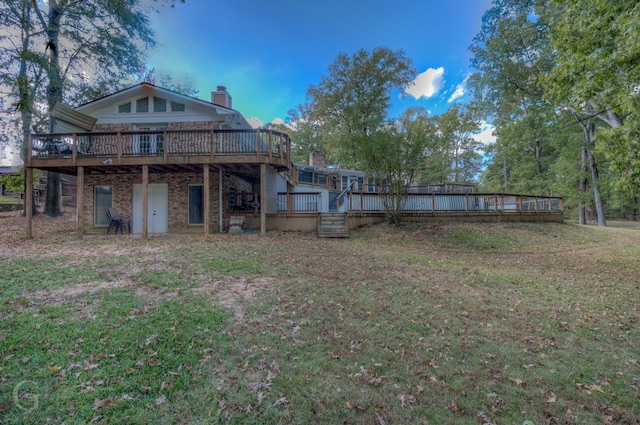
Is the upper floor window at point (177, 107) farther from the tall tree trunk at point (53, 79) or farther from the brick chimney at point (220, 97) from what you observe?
the tall tree trunk at point (53, 79)

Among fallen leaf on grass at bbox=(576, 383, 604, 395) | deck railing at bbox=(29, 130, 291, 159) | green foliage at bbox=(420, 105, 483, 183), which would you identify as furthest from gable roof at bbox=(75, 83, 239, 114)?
green foliage at bbox=(420, 105, 483, 183)

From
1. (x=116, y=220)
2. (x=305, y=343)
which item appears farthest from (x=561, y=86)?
(x=116, y=220)

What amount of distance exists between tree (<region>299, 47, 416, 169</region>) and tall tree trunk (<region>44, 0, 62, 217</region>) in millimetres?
18036

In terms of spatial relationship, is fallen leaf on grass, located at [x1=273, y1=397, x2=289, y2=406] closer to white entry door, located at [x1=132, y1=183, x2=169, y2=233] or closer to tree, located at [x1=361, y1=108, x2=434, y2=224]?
tree, located at [x1=361, y1=108, x2=434, y2=224]

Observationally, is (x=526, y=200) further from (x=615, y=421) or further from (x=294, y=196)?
(x=615, y=421)

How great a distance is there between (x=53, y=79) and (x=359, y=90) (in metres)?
21.0

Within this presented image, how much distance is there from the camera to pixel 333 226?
12844mm

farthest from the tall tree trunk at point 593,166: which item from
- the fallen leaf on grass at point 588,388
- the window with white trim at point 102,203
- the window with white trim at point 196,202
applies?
the window with white trim at point 102,203

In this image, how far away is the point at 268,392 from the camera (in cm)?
262

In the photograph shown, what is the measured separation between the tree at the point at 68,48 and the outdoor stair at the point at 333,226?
14.2 metres

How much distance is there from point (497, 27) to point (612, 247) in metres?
13.7

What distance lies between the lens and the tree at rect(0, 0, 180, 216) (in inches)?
567

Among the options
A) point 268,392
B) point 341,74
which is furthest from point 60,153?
point 341,74

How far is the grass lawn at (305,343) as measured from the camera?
97.3 inches
